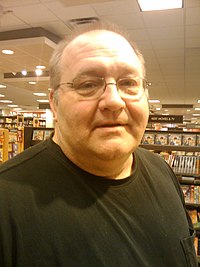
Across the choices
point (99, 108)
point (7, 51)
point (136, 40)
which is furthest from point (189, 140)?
point (7, 51)

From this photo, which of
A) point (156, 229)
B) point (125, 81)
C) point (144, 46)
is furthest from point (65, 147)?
point (144, 46)

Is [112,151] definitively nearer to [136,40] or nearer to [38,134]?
[38,134]

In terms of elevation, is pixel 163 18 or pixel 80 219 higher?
pixel 163 18

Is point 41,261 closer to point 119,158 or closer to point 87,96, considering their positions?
point 119,158

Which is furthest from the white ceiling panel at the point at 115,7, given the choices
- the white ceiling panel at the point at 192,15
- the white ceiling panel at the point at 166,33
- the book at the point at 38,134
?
the book at the point at 38,134

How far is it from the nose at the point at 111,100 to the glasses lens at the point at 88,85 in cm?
2

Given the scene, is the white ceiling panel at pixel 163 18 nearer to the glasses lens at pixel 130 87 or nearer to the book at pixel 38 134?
the book at pixel 38 134

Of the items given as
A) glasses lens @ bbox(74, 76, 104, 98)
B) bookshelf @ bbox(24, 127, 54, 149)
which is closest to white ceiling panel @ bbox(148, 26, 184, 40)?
bookshelf @ bbox(24, 127, 54, 149)

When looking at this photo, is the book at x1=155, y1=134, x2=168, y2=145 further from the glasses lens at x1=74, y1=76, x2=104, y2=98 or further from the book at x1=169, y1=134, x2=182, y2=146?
the glasses lens at x1=74, y1=76, x2=104, y2=98

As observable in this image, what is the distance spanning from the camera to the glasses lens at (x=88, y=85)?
0.76 m

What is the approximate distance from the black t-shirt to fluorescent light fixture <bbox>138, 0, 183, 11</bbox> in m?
2.82

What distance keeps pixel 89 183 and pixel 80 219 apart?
0.36 ft

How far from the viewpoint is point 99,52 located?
0.78 meters

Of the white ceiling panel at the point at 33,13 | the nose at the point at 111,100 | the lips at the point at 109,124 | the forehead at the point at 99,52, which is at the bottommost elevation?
the lips at the point at 109,124
